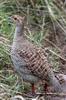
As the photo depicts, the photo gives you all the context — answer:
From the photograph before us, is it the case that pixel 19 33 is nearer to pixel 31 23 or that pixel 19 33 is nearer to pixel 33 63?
pixel 33 63

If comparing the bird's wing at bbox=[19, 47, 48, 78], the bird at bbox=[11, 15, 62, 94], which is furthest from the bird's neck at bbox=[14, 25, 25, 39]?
the bird's wing at bbox=[19, 47, 48, 78]

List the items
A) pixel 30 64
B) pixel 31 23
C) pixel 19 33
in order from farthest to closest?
pixel 31 23 < pixel 19 33 < pixel 30 64

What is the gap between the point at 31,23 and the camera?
6086 millimetres

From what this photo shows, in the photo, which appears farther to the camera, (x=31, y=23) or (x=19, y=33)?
(x=31, y=23)

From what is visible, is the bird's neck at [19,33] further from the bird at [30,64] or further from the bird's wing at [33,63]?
the bird's wing at [33,63]

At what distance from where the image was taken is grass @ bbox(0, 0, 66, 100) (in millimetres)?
4566

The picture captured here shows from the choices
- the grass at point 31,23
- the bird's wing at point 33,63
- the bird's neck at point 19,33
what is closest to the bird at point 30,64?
the bird's wing at point 33,63

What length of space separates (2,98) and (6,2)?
2.31 meters

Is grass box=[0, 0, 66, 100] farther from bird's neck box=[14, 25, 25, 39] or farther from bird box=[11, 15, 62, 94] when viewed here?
bird box=[11, 15, 62, 94]

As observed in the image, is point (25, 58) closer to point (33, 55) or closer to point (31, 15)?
point (33, 55)

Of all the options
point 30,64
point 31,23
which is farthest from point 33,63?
point 31,23

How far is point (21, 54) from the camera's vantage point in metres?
4.07

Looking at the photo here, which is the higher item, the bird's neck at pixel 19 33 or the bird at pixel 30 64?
the bird's neck at pixel 19 33

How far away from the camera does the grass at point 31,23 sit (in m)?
4.57
